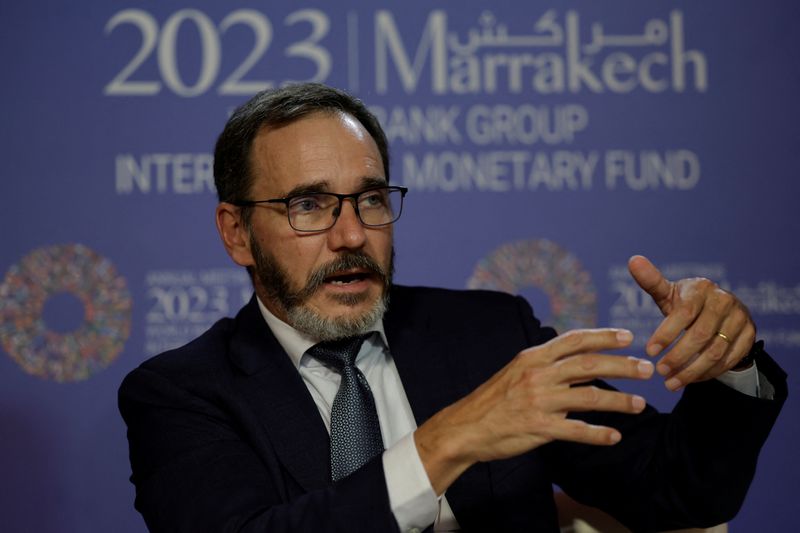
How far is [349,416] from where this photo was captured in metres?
1.96

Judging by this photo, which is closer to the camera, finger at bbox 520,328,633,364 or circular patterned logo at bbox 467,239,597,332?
finger at bbox 520,328,633,364

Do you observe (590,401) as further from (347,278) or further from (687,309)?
(347,278)

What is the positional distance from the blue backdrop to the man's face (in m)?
1.04

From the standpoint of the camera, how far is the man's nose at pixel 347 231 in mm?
1978

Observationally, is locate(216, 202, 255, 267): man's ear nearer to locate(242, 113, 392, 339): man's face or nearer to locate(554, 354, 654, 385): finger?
locate(242, 113, 392, 339): man's face

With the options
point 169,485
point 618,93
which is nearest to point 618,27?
point 618,93

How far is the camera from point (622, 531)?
2.02 meters

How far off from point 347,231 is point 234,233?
1.31ft

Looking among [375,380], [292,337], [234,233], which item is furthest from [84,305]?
[375,380]

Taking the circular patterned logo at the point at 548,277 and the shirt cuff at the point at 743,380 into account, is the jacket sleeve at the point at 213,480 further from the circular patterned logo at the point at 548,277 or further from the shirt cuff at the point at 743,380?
the circular patterned logo at the point at 548,277

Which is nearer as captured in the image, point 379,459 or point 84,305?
point 379,459

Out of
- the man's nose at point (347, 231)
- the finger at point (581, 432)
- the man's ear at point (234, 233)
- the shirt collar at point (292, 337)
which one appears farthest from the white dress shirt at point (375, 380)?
the finger at point (581, 432)

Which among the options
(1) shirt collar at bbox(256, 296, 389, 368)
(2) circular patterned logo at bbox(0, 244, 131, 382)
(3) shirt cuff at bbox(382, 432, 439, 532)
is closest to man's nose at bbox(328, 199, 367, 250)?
(1) shirt collar at bbox(256, 296, 389, 368)

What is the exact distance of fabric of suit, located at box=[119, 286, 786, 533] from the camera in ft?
5.65
